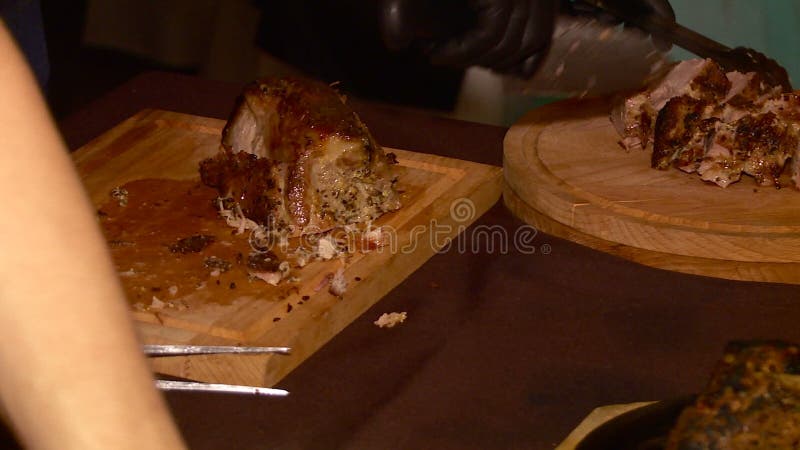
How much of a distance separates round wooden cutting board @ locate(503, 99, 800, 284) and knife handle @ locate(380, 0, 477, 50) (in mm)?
297

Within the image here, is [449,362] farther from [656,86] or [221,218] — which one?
[656,86]

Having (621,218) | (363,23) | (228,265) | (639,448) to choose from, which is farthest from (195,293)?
(363,23)

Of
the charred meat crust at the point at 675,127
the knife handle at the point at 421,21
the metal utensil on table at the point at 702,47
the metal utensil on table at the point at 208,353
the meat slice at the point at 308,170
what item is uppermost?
the metal utensil on table at the point at 702,47

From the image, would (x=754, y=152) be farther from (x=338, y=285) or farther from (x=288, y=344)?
(x=288, y=344)

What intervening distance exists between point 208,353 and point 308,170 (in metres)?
0.61

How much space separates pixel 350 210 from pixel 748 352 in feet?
3.93

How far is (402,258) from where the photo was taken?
7.20ft

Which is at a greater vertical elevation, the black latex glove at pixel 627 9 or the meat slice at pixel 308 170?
the black latex glove at pixel 627 9

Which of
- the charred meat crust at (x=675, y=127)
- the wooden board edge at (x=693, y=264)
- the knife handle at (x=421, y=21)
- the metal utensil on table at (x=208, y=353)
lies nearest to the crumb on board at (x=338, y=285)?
the metal utensil on table at (x=208, y=353)

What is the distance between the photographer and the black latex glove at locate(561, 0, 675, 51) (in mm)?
2594

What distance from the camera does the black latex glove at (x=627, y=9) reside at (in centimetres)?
259

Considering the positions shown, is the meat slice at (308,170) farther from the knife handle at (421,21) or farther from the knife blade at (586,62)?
the knife blade at (586,62)

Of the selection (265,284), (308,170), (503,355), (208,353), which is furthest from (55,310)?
(308,170)

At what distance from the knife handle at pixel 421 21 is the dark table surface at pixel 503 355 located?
49 centimetres
